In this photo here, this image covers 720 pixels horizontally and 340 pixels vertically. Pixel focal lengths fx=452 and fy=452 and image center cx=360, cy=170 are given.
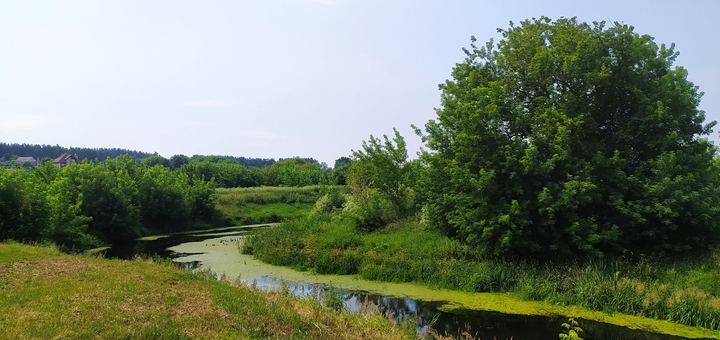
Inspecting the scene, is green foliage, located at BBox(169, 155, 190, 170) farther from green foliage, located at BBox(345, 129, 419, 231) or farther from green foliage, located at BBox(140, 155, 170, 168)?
green foliage, located at BBox(345, 129, 419, 231)

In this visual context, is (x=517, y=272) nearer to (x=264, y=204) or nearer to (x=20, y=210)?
(x=20, y=210)

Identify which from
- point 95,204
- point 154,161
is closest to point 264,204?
point 95,204

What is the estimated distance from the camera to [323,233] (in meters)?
25.1

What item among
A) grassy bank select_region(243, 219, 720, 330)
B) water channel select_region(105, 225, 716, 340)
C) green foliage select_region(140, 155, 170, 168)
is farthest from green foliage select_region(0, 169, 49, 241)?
green foliage select_region(140, 155, 170, 168)

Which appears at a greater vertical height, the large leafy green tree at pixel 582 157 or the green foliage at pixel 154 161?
the green foliage at pixel 154 161

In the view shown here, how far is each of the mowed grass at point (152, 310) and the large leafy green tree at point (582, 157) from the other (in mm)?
8605

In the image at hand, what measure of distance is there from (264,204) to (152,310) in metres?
52.9

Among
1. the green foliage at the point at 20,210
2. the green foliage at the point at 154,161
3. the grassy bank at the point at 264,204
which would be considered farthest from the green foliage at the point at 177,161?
the green foliage at the point at 20,210

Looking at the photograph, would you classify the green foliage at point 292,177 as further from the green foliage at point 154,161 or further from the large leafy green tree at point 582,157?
the large leafy green tree at point 582,157

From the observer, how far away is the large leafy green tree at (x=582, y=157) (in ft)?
54.9

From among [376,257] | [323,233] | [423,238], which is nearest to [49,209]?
[323,233]

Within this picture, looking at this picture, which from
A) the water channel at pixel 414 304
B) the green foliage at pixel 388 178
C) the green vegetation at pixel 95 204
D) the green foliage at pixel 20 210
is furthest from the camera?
the green foliage at pixel 388 178

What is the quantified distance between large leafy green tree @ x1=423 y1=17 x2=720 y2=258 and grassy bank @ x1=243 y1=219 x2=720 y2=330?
3.28 feet

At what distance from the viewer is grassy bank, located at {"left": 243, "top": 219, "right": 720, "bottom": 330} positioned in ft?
44.5
